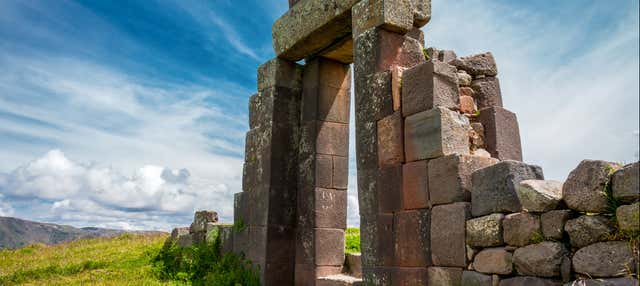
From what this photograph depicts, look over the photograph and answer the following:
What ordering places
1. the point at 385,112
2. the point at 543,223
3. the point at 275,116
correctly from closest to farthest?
the point at 543,223 < the point at 385,112 < the point at 275,116

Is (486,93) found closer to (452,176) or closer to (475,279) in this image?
(452,176)

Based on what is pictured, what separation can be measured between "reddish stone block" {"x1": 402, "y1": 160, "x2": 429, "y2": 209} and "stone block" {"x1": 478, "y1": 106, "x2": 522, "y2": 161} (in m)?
1.05

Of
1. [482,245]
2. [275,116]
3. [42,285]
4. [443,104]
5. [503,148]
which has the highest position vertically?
[275,116]

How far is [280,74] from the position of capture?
10047 mm

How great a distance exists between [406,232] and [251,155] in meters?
4.54

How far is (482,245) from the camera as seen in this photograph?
5.42 m

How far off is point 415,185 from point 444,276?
1.18 m

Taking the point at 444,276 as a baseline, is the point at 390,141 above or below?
above

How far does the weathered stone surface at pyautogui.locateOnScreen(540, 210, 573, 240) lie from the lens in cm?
461

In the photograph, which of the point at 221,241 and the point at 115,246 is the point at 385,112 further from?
the point at 115,246

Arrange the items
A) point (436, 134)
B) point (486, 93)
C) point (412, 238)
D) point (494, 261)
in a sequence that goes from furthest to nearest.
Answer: point (486, 93), point (412, 238), point (436, 134), point (494, 261)

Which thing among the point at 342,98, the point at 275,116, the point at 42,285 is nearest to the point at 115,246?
the point at 42,285

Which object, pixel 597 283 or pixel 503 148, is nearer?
pixel 597 283

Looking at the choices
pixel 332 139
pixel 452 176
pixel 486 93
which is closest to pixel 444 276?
pixel 452 176
